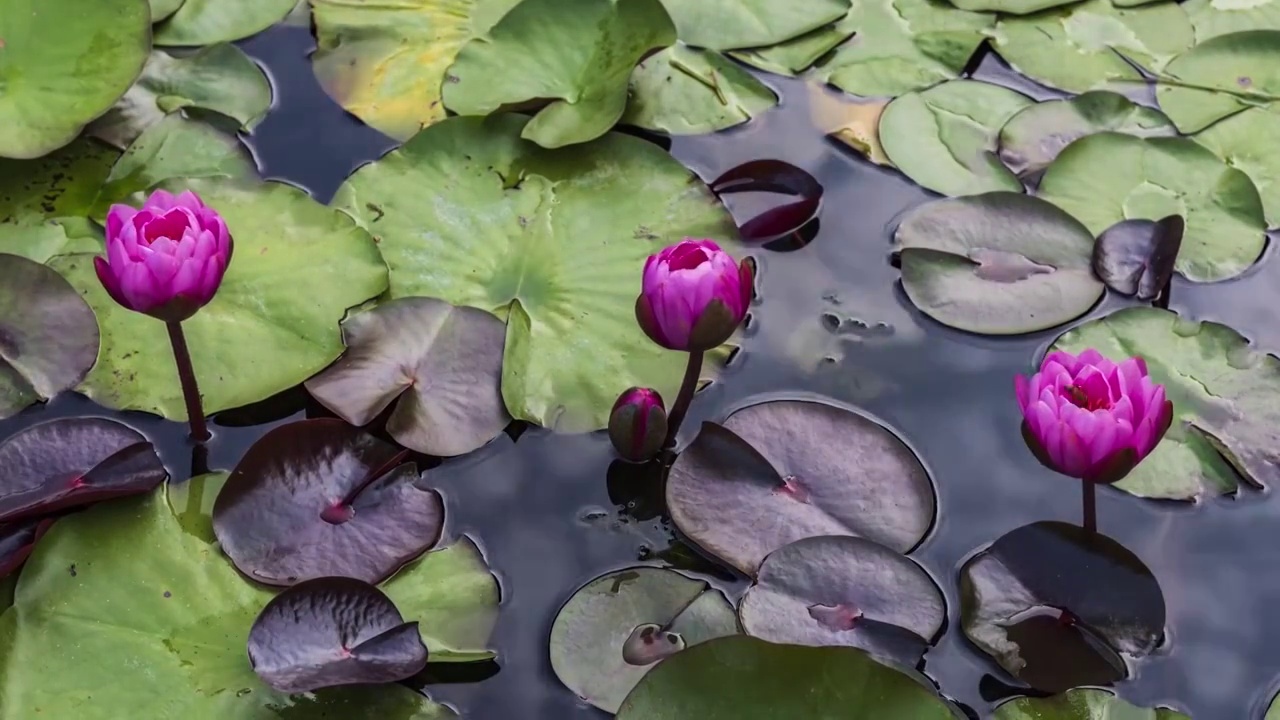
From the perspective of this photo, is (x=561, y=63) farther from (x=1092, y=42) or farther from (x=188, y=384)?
(x=1092, y=42)

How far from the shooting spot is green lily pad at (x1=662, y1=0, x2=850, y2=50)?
1931mm

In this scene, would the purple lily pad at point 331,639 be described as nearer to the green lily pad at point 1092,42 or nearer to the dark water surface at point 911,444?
the dark water surface at point 911,444

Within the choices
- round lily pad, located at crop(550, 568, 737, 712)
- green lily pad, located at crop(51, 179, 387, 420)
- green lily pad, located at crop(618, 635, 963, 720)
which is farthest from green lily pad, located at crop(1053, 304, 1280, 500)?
green lily pad, located at crop(51, 179, 387, 420)

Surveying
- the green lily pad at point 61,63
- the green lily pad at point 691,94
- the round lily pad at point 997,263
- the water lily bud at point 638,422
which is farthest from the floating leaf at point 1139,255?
the green lily pad at point 61,63

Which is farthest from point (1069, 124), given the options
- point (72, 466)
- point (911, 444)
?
point (72, 466)

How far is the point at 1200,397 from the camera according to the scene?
1475 mm

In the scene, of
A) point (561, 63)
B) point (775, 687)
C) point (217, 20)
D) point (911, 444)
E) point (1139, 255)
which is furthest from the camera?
point (217, 20)

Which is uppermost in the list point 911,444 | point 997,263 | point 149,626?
point 997,263

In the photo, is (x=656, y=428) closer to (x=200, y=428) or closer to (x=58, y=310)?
(x=200, y=428)

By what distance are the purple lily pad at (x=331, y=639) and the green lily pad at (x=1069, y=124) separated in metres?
1.23

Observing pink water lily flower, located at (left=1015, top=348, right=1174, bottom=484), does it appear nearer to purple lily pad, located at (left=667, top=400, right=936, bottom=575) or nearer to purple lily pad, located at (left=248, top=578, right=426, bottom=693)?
purple lily pad, located at (left=667, top=400, right=936, bottom=575)

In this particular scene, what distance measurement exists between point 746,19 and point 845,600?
3.72ft

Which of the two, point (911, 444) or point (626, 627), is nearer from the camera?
point (626, 627)

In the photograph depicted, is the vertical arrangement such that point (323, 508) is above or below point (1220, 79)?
below
